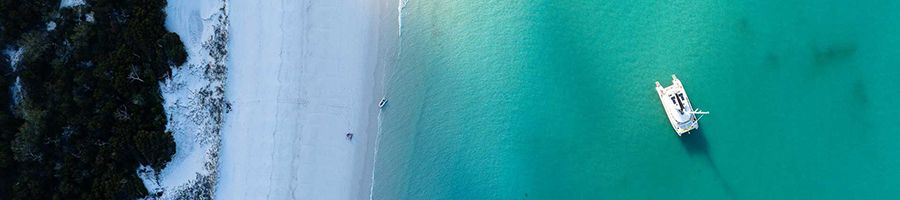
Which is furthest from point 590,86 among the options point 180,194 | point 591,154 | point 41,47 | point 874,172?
point 41,47

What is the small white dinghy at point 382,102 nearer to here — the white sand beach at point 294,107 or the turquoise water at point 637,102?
the turquoise water at point 637,102

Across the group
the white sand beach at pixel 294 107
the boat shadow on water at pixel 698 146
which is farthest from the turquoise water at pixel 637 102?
the white sand beach at pixel 294 107

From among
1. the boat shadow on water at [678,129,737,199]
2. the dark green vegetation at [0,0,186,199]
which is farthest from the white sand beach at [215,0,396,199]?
the boat shadow on water at [678,129,737,199]

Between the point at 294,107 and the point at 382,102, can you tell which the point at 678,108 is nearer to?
the point at 382,102

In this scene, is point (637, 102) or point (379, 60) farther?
point (637, 102)

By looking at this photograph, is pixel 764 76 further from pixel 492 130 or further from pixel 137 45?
pixel 137 45

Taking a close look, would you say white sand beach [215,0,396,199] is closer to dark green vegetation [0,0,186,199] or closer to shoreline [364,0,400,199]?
shoreline [364,0,400,199]

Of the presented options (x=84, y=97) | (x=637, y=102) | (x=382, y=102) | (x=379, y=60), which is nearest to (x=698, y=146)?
(x=637, y=102)
